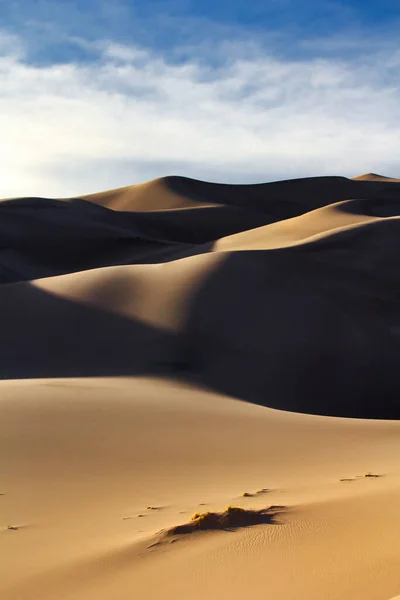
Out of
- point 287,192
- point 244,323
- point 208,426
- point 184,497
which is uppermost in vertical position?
point 287,192

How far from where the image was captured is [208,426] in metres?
6.92

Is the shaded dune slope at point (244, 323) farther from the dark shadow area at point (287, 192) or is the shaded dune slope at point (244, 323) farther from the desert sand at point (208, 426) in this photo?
the dark shadow area at point (287, 192)

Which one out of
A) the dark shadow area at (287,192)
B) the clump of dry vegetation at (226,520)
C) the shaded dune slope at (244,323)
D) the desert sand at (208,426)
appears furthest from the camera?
the dark shadow area at (287,192)

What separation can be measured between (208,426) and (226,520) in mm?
3283

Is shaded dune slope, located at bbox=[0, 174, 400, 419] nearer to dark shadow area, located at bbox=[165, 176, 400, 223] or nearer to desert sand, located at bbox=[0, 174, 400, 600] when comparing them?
desert sand, located at bbox=[0, 174, 400, 600]

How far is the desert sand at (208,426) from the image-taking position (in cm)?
313

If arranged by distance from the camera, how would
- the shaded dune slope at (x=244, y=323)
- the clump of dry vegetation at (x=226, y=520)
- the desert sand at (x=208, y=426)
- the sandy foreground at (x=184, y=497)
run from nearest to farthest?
the sandy foreground at (x=184, y=497), the desert sand at (x=208, y=426), the clump of dry vegetation at (x=226, y=520), the shaded dune slope at (x=244, y=323)

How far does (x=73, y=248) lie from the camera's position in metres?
35.5

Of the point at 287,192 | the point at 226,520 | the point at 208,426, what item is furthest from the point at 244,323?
the point at 287,192

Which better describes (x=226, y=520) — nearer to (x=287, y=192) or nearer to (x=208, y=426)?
(x=208, y=426)

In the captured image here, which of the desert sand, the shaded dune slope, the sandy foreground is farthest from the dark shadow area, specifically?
the sandy foreground

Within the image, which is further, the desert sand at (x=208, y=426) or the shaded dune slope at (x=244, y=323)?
the shaded dune slope at (x=244, y=323)

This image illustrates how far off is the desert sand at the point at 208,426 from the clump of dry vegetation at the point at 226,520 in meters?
0.03

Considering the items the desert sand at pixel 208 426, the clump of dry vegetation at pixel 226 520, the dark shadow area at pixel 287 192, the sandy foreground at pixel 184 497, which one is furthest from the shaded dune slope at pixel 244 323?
the dark shadow area at pixel 287 192
